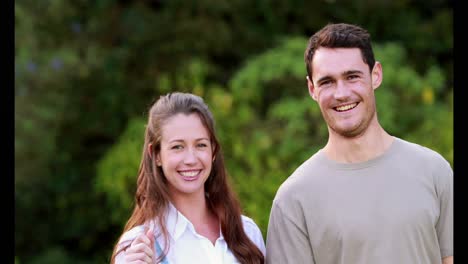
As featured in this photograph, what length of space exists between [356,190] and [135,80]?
6070mm

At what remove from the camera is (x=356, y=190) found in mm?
3090

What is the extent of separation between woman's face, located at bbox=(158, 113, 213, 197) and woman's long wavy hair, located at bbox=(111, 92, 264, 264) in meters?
0.04

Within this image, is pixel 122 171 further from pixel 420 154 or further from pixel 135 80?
pixel 420 154

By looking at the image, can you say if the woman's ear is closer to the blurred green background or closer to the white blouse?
the white blouse

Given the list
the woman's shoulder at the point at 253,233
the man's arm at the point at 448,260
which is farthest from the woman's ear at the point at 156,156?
the man's arm at the point at 448,260

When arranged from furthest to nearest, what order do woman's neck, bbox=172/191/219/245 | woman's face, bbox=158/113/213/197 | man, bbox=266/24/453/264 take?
woman's neck, bbox=172/191/219/245 < woman's face, bbox=158/113/213/197 < man, bbox=266/24/453/264

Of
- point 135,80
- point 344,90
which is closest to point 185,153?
point 344,90

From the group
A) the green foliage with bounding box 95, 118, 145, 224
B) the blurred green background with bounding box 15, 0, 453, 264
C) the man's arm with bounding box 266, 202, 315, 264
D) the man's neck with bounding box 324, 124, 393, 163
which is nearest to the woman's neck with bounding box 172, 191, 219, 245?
the man's arm with bounding box 266, 202, 315, 264

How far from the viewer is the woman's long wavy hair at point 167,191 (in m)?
3.20

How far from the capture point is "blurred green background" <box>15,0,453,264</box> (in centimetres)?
747

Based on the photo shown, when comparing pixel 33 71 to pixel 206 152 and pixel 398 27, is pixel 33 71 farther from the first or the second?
pixel 206 152
